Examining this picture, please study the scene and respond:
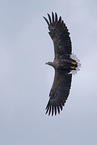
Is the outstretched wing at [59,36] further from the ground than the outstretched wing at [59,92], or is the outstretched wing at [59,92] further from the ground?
the outstretched wing at [59,36]

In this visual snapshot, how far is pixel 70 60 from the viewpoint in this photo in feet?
75.7

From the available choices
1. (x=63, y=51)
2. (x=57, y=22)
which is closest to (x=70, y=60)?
(x=63, y=51)

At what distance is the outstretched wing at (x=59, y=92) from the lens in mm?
23484

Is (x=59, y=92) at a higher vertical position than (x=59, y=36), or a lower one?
lower

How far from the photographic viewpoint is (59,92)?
77.9 ft

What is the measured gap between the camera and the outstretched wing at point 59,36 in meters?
22.4

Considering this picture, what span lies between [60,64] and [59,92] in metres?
1.69

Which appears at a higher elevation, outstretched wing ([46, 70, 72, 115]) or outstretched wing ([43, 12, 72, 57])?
outstretched wing ([43, 12, 72, 57])

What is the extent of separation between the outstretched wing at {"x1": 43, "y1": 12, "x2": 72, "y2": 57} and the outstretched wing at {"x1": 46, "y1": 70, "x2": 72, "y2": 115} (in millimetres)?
1413

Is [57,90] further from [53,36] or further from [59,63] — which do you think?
[53,36]

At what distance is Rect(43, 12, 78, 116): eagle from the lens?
22.6 metres

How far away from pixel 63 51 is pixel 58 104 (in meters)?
3.09

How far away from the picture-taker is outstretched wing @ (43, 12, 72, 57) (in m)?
22.4

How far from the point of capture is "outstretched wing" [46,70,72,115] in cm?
2348
